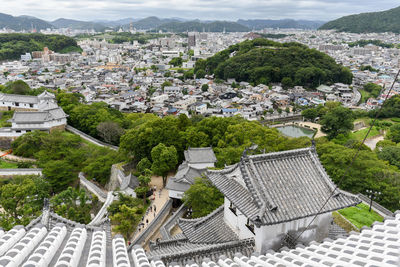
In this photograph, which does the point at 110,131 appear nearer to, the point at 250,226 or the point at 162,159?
the point at 162,159

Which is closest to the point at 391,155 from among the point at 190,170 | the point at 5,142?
the point at 190,170

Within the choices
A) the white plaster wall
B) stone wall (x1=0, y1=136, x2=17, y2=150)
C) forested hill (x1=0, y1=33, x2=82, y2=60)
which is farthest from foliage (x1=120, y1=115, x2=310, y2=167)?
forested hill (x1=0, y1=33, x2=82, y2=60)

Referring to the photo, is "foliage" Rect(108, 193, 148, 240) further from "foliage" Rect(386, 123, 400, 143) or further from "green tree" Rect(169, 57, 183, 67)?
"green tree" Rect(169, 57, 183, 67)

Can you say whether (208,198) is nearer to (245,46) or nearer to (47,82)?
(47,82)

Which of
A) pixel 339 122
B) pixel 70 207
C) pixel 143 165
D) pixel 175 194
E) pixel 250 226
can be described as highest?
pixel 250 226

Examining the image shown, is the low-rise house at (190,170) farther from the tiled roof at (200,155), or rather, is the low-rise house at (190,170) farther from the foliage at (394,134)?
the foliage at (394,134)

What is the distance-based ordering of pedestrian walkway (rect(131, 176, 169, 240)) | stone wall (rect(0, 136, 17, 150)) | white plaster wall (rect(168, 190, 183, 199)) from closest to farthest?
pedestrian walkway (rect(131, 176, 169, 240))
white plaster wall (rect(168, 190, 183, 199))
stone wall (rect(0, 136, 17, 150))
